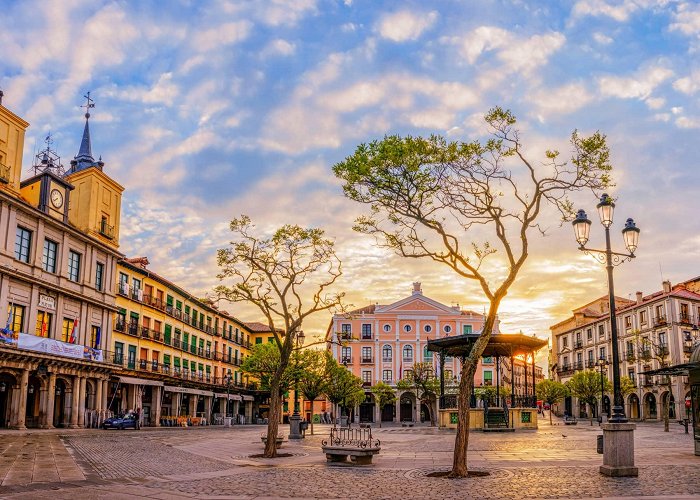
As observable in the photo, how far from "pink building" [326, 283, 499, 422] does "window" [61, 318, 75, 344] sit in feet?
142

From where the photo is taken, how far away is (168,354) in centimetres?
5416

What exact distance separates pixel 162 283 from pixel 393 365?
35659 millimetres

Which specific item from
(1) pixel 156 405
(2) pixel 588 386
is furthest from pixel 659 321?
(1) pixel 156 405

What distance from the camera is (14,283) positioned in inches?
1307

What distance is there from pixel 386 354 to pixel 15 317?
52.8 meters

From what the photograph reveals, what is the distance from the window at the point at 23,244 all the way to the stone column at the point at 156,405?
1897 cm

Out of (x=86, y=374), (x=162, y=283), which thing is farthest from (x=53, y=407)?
(x=162, y=283)

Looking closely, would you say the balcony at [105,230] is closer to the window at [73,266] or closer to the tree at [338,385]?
the window at [73,266]

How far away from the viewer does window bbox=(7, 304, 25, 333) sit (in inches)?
1297

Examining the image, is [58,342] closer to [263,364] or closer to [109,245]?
[109,245]

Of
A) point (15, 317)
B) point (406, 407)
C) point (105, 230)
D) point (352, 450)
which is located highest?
point (105, 230)

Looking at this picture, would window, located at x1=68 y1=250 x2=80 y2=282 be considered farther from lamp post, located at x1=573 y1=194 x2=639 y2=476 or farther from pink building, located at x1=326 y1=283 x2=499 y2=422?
pink building, located at x1=326 y1=283 x2=499 y2=422

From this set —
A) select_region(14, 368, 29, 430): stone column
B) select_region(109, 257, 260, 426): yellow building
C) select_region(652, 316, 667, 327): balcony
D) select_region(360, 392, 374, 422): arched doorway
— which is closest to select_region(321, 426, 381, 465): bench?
select_region(14, 368, 29, 430): stone column

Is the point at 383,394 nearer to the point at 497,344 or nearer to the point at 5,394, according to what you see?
the point at 497,344
